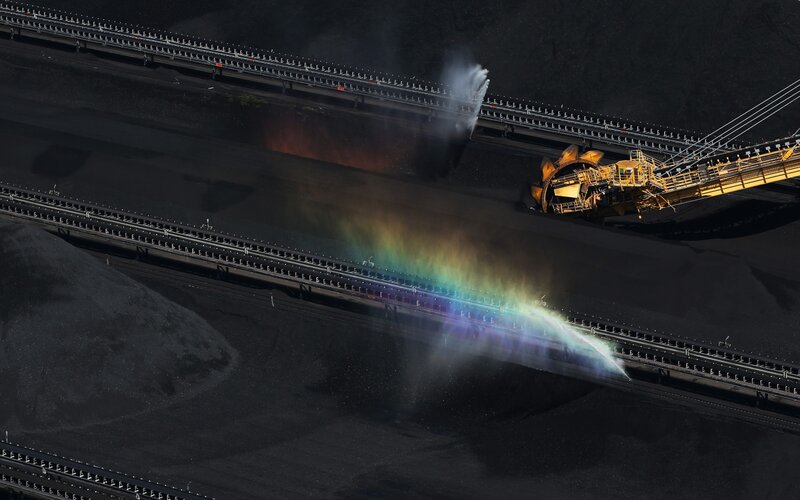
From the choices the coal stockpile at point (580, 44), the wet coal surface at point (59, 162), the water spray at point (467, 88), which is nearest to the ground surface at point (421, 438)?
the wet coal surface at point (59, 162)

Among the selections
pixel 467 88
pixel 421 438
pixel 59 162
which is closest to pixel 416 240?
pixel 467 88

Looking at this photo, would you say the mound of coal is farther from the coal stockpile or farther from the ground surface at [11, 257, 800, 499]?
the coal stockpile

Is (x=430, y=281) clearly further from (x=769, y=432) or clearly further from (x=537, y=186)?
(x=769, y=432)

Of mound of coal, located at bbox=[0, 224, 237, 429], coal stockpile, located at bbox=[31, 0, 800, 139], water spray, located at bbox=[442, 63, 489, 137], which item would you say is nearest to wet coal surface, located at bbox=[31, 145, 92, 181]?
mound of coal, located at bbox=[0, 224, 237, 429]

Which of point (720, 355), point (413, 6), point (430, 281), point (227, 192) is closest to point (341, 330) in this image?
point (430, 281)

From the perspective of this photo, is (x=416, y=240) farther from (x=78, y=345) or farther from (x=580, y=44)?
(x=78, y=345)

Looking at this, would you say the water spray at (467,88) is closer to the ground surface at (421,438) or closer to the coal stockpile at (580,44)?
the coal stockpile at (580,44)
